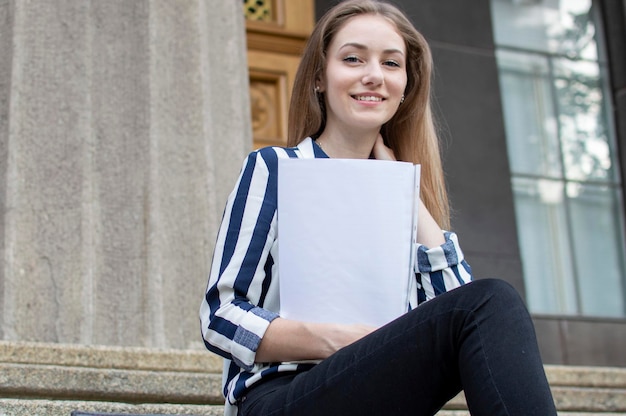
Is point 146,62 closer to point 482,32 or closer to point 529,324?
point 529,324

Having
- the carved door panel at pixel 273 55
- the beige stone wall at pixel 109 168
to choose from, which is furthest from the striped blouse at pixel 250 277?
the carved door panel at pixel 273 55

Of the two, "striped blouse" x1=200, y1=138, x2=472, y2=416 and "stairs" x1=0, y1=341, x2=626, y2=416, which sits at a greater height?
"striped blouse" x1=200, y1=138, x2=472, y2=416

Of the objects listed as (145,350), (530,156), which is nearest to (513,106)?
(530,156)

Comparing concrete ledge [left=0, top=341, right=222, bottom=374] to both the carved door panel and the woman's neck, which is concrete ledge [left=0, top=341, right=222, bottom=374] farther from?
the carved door panel

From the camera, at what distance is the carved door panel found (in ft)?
24.0

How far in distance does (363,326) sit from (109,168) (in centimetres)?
203

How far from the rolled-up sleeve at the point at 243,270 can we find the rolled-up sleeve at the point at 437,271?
0.39 meters

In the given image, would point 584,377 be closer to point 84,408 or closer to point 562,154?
point 84,408

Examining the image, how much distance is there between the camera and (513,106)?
27.3 feet

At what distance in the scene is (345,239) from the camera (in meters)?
2.61

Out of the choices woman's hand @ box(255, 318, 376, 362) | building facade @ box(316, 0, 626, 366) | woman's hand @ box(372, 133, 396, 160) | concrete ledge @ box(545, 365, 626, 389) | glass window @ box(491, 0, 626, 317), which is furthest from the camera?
glass window @ box(491, 0, 626, 317)

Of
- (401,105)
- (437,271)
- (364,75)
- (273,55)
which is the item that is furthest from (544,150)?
(437,271)

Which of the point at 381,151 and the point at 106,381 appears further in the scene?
the point at 106,381

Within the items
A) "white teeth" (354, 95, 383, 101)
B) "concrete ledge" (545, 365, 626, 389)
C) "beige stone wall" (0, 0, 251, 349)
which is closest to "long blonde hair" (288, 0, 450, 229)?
"white teeth" (354, 95, 383, 101)
